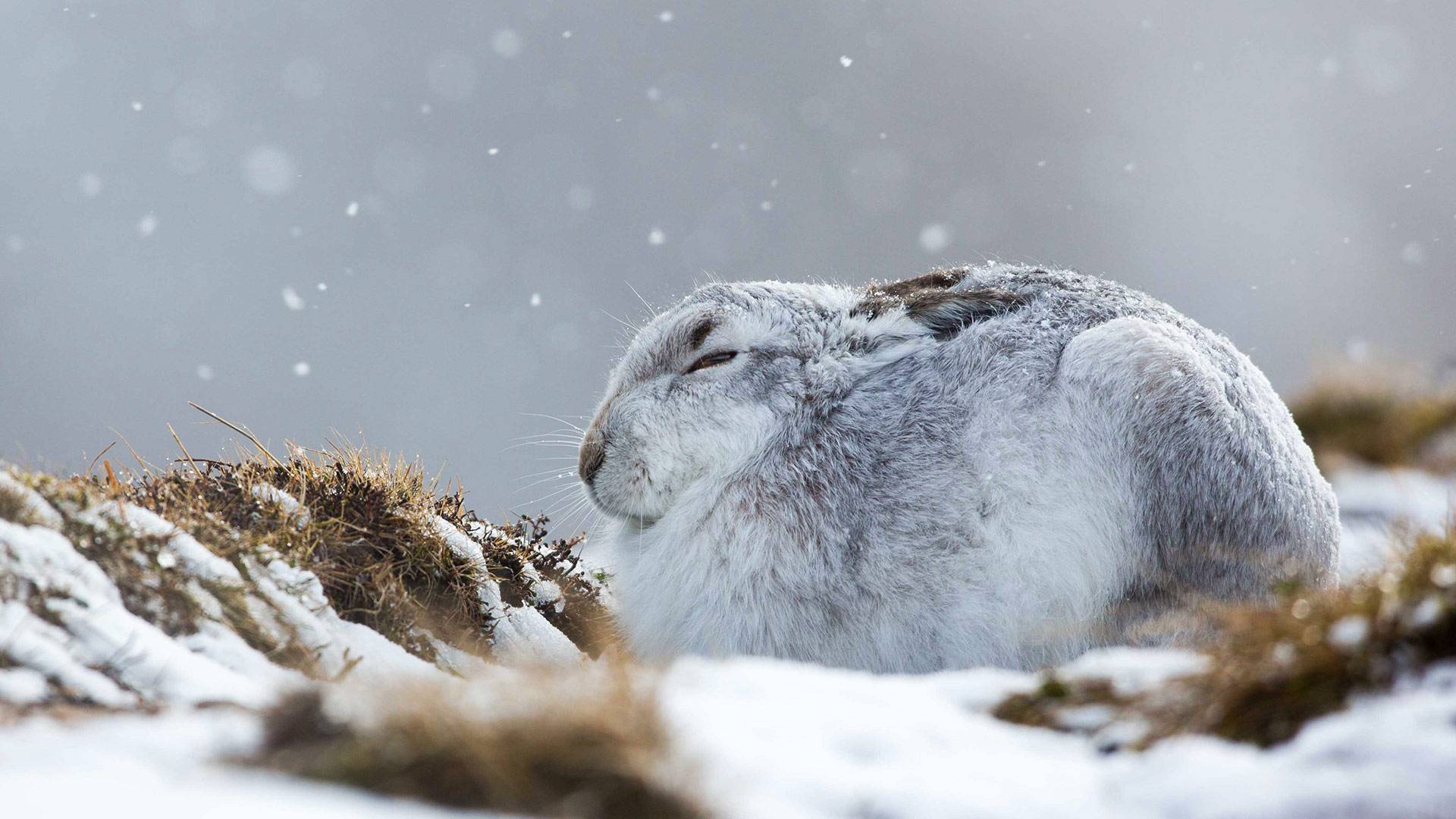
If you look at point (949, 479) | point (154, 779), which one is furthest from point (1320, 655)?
point (154, 779)

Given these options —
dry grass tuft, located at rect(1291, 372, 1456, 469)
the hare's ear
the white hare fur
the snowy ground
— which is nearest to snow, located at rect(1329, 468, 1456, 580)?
the snowy ground

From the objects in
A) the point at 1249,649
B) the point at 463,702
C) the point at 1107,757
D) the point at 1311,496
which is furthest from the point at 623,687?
the point at 1311,496

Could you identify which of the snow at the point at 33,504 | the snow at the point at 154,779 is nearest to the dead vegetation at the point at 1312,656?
the snow at the point at 154,779

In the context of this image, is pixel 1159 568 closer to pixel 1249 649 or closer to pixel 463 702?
pixel 1249 649

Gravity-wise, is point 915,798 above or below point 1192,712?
below

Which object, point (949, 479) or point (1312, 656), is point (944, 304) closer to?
point (949, 479)

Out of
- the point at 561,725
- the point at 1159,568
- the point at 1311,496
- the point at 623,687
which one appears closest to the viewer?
the point at 561,725
